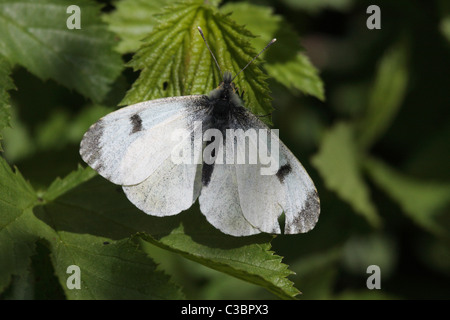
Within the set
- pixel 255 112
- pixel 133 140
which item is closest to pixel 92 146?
pixel 133 140

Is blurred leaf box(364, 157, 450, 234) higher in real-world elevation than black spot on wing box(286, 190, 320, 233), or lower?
Answer: higher

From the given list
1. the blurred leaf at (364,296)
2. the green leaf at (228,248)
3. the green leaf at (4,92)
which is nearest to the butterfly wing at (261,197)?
the green leaf at (228,248)

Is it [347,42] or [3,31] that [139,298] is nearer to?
[3,31]

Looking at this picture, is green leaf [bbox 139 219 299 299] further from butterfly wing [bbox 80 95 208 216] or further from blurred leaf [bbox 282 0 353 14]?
blurred leaf [bbox 282 0 353 14]

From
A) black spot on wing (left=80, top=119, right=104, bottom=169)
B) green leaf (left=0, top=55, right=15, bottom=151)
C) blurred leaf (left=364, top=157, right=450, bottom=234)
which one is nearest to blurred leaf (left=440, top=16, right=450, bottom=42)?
blurred leaf (left=364, top=157, right=450, bottom=234)
